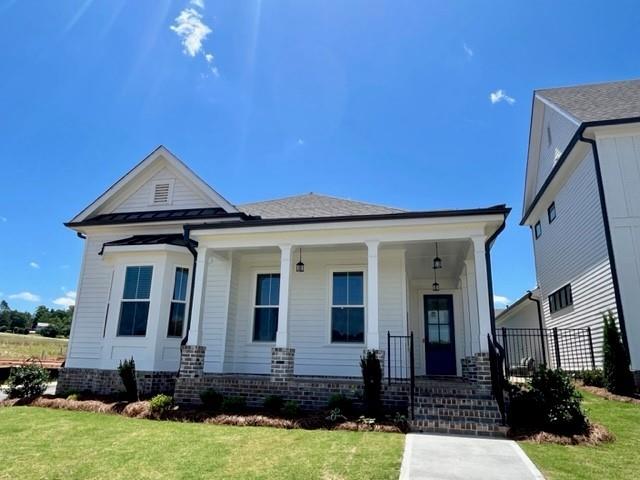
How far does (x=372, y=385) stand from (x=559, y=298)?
32.6ft

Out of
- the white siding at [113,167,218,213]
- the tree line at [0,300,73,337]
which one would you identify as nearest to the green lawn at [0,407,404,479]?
the white siding at [113,167,218,213]

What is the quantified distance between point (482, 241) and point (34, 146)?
17.6 m

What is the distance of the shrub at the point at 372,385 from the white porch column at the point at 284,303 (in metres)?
1.78

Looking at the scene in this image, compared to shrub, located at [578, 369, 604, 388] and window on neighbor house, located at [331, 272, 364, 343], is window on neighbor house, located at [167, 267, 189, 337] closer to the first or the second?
window on neighbor house, located at [331, 272, 364, 343]

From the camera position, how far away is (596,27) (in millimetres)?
10836

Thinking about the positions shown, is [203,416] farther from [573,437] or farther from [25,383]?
[573,437]

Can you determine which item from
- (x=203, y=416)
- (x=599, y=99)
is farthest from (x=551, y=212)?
(x=203, y=416)

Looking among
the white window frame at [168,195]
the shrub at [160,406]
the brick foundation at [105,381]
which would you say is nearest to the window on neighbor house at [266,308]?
the brick foundation at [105,381]

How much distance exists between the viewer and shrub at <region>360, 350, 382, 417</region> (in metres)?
6.88

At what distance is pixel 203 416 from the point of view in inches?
282

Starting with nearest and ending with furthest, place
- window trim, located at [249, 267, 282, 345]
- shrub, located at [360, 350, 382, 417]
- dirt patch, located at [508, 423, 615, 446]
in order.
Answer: dirt patch, located at [508, 423, 615, 446]
shrub, located at [360, 350, 382, 417]
window trim, located at [249, 267, 282, 345]

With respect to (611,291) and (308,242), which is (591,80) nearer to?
(611,291)

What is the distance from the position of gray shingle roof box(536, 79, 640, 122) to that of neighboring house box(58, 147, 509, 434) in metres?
5.41

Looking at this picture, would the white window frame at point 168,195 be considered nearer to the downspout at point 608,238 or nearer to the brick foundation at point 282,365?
the brick foundation at point 282,365
